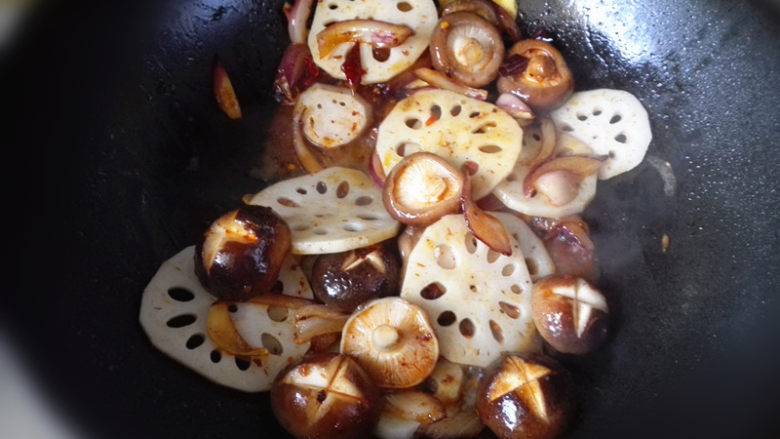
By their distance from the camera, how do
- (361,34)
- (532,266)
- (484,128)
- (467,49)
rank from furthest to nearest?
(361,34) < (467,49) < (484,128) < (532,266)

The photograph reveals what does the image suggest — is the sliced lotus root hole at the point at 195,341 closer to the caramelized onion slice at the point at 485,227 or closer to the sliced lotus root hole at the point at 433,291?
the sliced lotus root hole at the point at 433,291

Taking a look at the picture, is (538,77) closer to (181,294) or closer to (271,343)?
(271,343)

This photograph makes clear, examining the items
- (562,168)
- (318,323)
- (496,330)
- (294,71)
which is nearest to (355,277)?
(318,323)

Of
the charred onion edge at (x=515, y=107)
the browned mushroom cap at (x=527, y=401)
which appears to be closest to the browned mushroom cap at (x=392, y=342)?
the browned mushroom cap at (x=527, y=401)

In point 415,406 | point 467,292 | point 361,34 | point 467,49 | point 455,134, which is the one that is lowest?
point 415,406

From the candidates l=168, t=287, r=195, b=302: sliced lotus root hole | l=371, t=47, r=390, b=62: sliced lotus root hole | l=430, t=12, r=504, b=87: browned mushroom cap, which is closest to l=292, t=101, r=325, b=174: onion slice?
l=371, t=47, r=390, b=62: sliced lotus root hole

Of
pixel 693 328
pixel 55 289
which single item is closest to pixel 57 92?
pixel 55 289

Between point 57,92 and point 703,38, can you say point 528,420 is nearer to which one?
point 703,38
